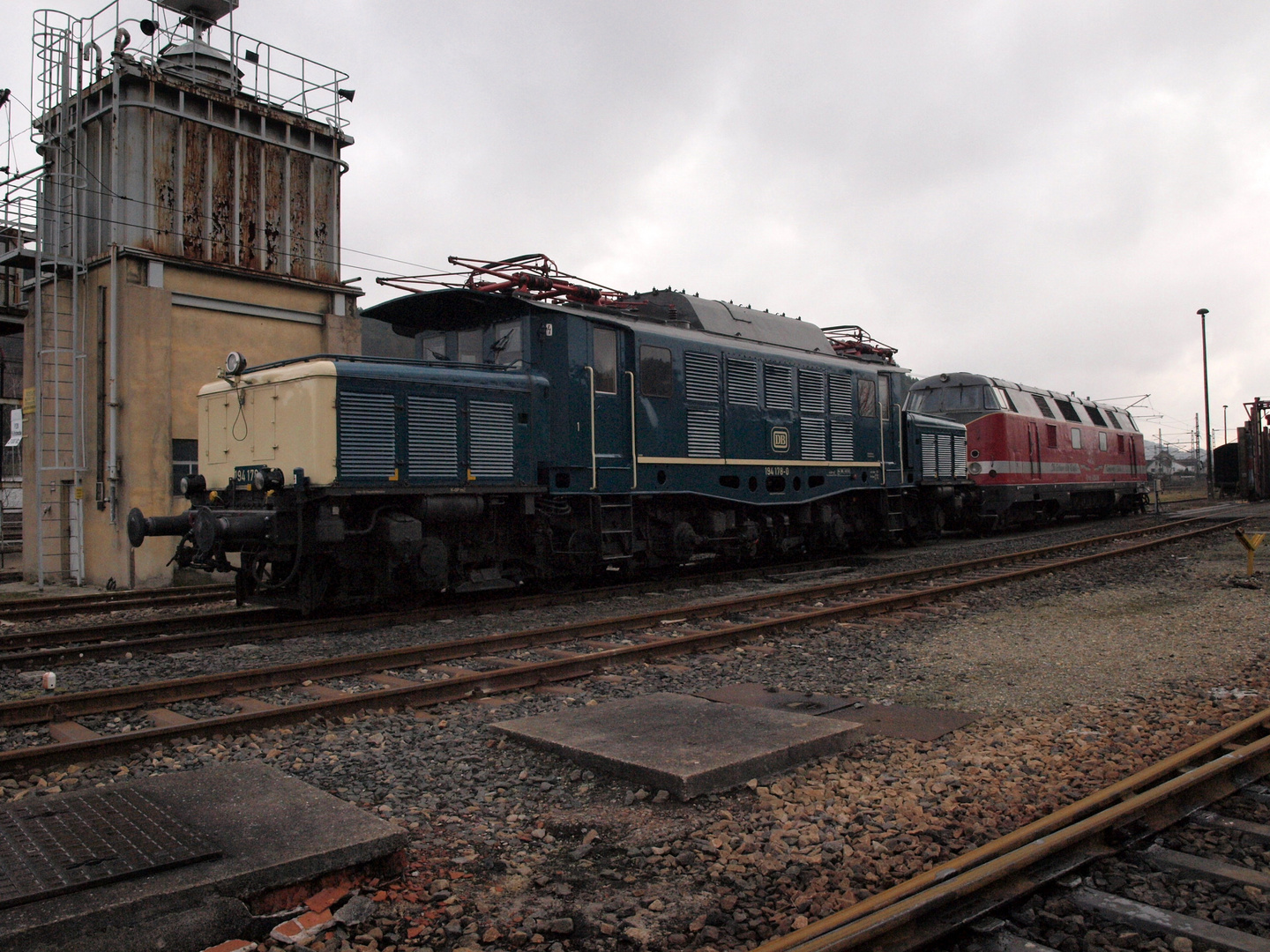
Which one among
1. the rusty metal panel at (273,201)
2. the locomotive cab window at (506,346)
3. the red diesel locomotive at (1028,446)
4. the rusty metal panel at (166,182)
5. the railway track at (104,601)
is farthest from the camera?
the red diesel locomotive at (1028,446)

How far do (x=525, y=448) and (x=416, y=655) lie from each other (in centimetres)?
370

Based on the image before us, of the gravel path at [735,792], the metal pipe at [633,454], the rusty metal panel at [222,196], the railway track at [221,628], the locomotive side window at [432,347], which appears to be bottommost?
the gravel path at [735,792]

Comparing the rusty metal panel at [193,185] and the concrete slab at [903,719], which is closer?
the concrete slab at [903,719]

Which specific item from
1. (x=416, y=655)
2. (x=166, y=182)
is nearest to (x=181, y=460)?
(x=166, y=182)

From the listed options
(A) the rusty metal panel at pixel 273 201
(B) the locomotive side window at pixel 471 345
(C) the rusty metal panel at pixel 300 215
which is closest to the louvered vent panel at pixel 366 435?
(B) the locomotive side window at pixel 471 345

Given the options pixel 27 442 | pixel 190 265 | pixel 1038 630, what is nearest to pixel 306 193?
pixel 190 265

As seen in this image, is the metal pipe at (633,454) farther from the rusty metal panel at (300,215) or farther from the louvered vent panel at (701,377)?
the rusty metal panel at (300,215)

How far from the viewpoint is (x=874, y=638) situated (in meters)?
8.69

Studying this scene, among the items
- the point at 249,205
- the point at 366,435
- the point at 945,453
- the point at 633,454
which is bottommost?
the point at 633,454

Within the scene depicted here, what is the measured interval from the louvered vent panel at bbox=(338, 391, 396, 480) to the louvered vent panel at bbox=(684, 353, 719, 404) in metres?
4.46

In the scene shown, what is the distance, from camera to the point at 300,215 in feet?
54.6

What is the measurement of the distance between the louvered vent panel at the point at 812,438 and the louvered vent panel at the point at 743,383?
1.27 meters

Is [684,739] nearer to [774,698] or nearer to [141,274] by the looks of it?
[774,698]

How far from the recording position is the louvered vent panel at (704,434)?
1260cm
